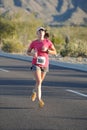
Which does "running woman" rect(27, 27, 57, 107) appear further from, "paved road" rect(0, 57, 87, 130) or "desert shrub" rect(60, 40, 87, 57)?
"desert shrub" rect(60, 40, 87, 57)

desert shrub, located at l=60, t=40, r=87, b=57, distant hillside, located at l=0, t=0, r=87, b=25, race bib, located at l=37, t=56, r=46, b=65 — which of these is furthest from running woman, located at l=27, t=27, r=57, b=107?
distant hillside, located at l=0, t=0, r=87, b=25

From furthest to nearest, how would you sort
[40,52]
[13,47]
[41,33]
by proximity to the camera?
1. [13,47]
2. [40,52]
3. [41,33]

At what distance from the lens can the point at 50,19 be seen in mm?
192375

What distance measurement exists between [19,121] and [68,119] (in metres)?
0.95

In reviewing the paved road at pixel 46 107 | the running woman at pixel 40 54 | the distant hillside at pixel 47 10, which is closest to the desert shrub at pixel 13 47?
the paved road at pixel 46 107

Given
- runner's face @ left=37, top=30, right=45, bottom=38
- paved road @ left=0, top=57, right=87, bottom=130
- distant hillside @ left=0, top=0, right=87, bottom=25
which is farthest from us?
distant hillside @ left=0, top=0, right=87, bottom=25

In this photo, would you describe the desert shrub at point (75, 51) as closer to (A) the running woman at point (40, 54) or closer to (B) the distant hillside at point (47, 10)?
(A) the running woman at point (40, 54)

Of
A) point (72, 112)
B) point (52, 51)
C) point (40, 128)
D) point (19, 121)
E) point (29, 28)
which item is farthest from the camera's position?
point (29, 28)

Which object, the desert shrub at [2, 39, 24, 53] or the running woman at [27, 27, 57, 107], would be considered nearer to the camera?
the running woman at [27, 27, 57, 107]

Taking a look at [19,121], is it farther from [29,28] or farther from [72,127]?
[29,28]

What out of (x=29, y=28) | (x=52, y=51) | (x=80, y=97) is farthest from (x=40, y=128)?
(x=29, y=28)

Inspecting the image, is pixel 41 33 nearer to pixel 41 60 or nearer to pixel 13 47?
pixel 41 60

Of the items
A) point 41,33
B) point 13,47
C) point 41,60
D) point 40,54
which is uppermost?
point 41,33

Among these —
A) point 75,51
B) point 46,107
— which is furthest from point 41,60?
point 75,51
